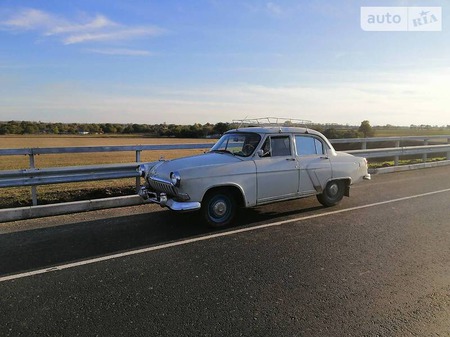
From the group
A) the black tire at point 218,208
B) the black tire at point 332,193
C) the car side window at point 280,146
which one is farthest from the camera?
the black tire at point 332,193

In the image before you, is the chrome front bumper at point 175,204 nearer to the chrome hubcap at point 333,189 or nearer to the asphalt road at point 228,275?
the asphalt road at point 228,275

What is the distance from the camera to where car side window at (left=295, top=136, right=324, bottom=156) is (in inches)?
294

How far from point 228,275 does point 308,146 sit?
13.3ft

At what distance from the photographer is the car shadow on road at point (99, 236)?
15.9ft

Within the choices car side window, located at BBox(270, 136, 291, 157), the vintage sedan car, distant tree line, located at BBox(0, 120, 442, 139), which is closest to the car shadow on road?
the vintage sedan car

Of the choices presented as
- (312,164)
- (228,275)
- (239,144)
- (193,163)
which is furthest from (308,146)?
(228,275)

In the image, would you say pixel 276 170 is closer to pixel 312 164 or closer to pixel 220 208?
pixel 312 164

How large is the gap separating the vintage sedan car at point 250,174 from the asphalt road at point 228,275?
455mm

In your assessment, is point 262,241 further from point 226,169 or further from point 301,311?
point 301,311

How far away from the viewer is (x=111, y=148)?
873 cm

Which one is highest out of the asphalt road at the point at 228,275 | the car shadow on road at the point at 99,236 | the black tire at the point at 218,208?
the black tire at the point at 218,208

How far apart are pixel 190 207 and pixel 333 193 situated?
3.52 metres

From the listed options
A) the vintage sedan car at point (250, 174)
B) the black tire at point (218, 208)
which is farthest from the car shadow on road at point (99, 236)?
the vintage sedan car at point (250, 174)

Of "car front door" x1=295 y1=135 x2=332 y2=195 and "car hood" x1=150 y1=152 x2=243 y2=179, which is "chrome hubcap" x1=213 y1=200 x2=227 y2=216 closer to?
"car hood" x1=150 y1=152 x2=243 y2=179
